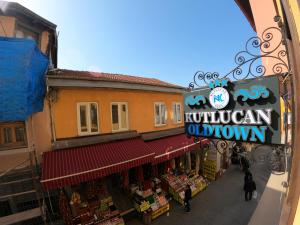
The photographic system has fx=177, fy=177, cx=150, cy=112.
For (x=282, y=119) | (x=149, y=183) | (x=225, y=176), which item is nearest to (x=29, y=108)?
(x=282, y=119)

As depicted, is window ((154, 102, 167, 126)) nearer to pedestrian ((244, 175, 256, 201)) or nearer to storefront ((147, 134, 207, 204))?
storefront ((147, 134, 207, 204))

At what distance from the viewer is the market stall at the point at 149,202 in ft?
34.9

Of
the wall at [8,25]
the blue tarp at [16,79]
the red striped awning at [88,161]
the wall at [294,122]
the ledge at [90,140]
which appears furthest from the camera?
the ledge at [90,140]

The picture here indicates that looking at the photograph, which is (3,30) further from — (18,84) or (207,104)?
(207,104)

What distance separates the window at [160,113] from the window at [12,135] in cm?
829

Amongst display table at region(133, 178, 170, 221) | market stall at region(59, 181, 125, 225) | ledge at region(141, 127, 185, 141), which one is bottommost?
display table at region(133, 178, 170, 221)

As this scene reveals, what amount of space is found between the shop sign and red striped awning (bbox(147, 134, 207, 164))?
650cm

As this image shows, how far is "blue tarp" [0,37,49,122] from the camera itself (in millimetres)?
6109

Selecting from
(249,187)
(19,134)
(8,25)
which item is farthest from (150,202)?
(8,25)

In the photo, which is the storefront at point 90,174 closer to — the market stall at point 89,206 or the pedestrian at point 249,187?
the market stall at point 89,206

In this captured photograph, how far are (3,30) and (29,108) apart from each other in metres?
4.65

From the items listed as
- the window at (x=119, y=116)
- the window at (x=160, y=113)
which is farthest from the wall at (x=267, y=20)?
the window at (x=160, y=113)

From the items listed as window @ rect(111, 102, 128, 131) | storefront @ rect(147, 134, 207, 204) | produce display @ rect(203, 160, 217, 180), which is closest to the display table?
storefront @ rect(147, 134, 207, 204)

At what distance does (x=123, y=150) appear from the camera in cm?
961
